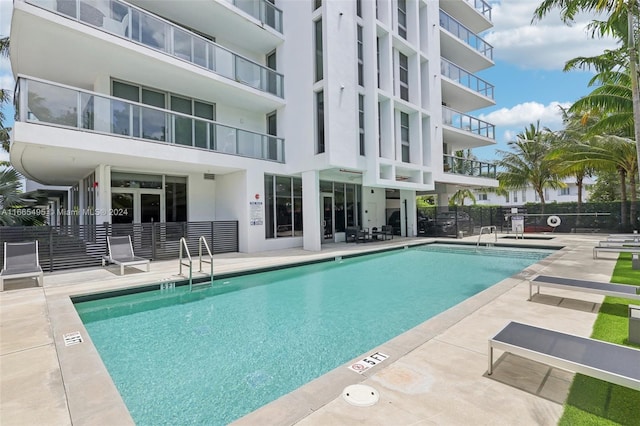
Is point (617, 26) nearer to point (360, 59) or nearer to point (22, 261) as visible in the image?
point (360, 59)

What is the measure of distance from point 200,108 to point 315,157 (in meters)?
5.45

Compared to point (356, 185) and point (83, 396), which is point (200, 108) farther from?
point (83, 396)

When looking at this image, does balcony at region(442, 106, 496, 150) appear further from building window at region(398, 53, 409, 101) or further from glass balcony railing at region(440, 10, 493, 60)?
glass balcony railing at region(440, 10, 493, 60)

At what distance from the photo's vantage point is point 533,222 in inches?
864

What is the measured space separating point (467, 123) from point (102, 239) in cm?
2175

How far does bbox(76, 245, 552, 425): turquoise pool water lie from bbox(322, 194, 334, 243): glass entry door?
6762mm

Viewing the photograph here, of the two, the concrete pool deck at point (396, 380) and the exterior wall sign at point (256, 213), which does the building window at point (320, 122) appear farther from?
the concrete pool deck at point (396, 380)

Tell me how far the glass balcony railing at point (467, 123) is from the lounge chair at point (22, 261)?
67.5 ft

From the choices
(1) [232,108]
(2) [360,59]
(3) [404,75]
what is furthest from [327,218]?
(3) [404,75]

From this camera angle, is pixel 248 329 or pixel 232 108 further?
pixel 232 108

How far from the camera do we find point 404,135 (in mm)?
17609

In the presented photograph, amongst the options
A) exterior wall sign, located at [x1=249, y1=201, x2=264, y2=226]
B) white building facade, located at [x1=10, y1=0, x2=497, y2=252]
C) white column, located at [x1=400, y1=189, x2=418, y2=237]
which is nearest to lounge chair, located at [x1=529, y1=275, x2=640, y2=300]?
white building facade, located at [x1=10, y1=0, x2=497, y2=252]

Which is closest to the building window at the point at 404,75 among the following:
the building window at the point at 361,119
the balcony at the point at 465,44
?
the building window at the point at 361,119

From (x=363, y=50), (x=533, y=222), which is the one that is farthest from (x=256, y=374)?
(x=533, y=222)
